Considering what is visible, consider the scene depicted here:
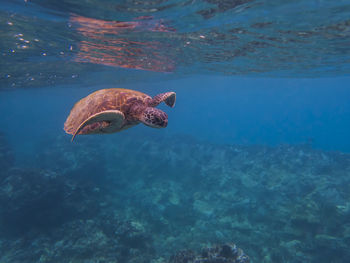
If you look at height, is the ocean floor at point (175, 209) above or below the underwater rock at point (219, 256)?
below

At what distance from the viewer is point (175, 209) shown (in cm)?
1458

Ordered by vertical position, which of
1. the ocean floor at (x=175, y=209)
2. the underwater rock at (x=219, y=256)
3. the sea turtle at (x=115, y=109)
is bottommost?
the ocean floor at (x=175, y=209)

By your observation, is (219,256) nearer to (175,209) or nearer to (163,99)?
(163,99)

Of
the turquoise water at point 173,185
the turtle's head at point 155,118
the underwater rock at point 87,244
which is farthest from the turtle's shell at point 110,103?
the underwater rock at point 87,244

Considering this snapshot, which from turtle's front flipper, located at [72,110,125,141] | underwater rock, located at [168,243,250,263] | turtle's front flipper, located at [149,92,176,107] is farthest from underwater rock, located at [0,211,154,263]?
turtle's front flipper, located at [149,92,176,107]

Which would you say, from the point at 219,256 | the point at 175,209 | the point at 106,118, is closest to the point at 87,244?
the point at 175,209

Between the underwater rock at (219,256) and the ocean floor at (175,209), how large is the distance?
1.7 inches

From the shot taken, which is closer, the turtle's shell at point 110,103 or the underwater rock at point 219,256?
the turtle's shell at point 110,103

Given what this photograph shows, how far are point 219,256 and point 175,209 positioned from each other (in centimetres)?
738

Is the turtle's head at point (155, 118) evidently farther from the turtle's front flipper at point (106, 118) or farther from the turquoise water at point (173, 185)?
the turquoise water at point (173, 185)

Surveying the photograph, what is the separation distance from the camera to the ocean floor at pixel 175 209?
33.4 feet

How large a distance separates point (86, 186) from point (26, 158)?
15659 millimetres

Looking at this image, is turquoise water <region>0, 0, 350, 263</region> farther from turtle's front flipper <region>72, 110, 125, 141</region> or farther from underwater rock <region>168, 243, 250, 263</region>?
turtle's front flipper <region>72, 110, 125, 141</region>

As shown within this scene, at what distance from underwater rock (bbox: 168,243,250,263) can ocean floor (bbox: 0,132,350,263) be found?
1.7 inches
